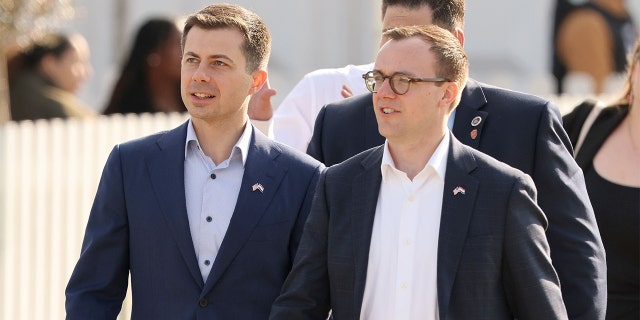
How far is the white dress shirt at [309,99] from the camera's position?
6.01 meters

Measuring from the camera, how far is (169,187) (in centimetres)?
480

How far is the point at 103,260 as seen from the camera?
4.79 metres

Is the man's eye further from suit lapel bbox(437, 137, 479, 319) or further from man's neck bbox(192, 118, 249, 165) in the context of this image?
man's neck bbox(192, 118, 249, 165)

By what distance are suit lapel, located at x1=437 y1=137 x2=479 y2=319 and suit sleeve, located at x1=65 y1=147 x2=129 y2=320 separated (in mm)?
1115

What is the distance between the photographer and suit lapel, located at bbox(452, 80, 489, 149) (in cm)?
504

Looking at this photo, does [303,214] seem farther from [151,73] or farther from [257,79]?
[151,73]

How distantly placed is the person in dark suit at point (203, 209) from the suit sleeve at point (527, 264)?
2.66ft

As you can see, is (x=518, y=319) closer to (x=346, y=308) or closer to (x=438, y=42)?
(x=346, y=308)

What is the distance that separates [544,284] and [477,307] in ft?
0.68

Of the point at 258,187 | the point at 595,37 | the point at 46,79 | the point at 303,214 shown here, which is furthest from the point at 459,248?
the point at 595,37

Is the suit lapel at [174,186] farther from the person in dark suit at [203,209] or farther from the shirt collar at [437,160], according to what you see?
the shirt collar at [437,160]

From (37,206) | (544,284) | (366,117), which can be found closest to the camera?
(544,284)

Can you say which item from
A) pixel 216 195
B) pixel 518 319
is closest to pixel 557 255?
pixel 518 319

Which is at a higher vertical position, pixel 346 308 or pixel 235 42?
pixel 235 42
